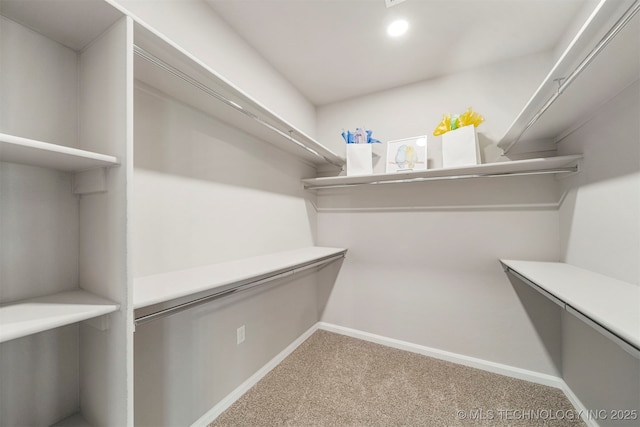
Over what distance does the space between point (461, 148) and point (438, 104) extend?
0.56 m

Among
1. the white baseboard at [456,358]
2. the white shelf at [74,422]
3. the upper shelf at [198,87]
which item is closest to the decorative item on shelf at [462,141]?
the upper shelf at [198,87]

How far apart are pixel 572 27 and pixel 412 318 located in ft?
7.46

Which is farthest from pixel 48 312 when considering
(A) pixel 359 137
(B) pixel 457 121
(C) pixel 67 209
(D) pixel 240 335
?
(B) pixel 457 121

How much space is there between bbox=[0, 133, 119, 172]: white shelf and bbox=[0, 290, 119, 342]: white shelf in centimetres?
42

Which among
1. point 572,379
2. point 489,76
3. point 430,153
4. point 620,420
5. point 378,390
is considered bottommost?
point 378,390

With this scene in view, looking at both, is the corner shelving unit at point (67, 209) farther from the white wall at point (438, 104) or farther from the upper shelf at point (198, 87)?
the white wall at point (438, 104)

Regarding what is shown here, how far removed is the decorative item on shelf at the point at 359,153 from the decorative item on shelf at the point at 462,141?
1.89ft

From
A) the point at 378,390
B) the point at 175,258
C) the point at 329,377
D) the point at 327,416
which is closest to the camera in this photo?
the point at 175,258

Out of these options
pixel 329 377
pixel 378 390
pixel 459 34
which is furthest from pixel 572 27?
pixel 329 377

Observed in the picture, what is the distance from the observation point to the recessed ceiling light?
1515 millimetres

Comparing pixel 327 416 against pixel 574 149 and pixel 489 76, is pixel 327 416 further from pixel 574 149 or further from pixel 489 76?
pixel 489 76

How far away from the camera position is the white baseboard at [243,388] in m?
1.35

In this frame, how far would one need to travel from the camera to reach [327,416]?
1.43m

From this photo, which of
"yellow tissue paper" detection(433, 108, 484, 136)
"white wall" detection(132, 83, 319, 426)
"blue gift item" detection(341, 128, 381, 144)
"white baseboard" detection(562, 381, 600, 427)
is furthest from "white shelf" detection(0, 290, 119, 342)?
"white baseboard" detection(562, 381, 600, 427)
